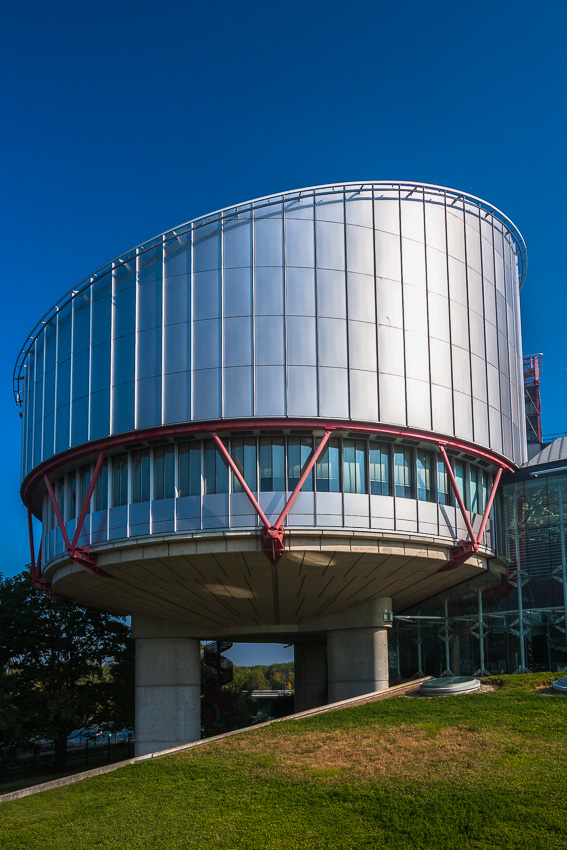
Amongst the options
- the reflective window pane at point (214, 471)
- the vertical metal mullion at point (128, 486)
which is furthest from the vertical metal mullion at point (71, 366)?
the reflective window pane at point (214, 471)

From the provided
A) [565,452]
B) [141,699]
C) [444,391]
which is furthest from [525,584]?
[141,699]

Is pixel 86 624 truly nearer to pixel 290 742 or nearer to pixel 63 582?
pixel 63 582

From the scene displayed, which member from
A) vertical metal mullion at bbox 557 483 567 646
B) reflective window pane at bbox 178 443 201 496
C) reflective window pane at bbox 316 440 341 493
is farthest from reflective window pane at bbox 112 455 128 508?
vertical metal mullion at bbox 557 483 567 646

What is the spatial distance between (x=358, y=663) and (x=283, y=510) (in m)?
10.3

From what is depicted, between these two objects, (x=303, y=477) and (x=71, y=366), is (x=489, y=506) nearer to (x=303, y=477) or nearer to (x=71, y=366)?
(x=303, y=477)

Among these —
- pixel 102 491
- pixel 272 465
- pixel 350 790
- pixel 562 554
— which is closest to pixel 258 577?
pixel 272 465

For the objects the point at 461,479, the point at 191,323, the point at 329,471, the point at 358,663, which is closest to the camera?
the point at 329,471

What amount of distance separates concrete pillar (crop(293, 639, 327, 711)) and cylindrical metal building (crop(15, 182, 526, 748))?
49.3 feet

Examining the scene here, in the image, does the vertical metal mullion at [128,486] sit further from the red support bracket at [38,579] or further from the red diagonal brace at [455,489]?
the red diagonal brace at [455,489]

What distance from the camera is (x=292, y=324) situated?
3325cm

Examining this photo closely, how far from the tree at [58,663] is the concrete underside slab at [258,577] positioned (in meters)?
7.81

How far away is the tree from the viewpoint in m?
46.2

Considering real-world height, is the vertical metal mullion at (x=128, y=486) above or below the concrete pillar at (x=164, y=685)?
above

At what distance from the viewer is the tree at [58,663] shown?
46156mm
